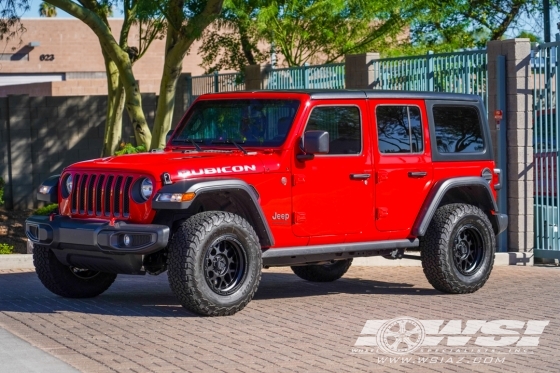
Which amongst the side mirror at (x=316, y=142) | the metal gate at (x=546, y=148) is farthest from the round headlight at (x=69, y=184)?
the metal gate at (x=546, y=148)

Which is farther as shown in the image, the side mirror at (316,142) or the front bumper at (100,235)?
the side mirror at (316,142)

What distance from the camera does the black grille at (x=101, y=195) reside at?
32.1 feet

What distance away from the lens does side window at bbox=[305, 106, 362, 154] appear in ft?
35.1

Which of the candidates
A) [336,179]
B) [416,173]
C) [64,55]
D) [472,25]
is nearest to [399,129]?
[416,173]

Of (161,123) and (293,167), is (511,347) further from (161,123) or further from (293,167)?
(161,123)

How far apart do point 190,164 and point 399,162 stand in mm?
2367

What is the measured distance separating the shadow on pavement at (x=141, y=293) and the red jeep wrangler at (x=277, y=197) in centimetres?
31

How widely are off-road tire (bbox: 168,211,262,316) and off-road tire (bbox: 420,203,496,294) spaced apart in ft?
6.80

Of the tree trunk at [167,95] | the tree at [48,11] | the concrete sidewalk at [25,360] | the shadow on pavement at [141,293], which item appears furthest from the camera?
the tree at [48,11]

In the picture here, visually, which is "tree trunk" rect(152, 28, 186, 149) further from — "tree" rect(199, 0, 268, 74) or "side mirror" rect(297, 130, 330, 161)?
"side mirror" rect(297, 130, 330, 161)

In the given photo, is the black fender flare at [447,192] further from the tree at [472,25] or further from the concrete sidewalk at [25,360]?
the tree at [472,25]

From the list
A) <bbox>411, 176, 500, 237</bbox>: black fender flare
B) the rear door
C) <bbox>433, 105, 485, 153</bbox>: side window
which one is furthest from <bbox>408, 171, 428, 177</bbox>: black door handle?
<bbox>433, 105, 485, 153</bbox>: side window

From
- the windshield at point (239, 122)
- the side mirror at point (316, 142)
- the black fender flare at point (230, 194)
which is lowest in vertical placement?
the black fender flare at point (230, 194)

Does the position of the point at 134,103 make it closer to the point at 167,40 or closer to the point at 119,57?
the point at 119,57
